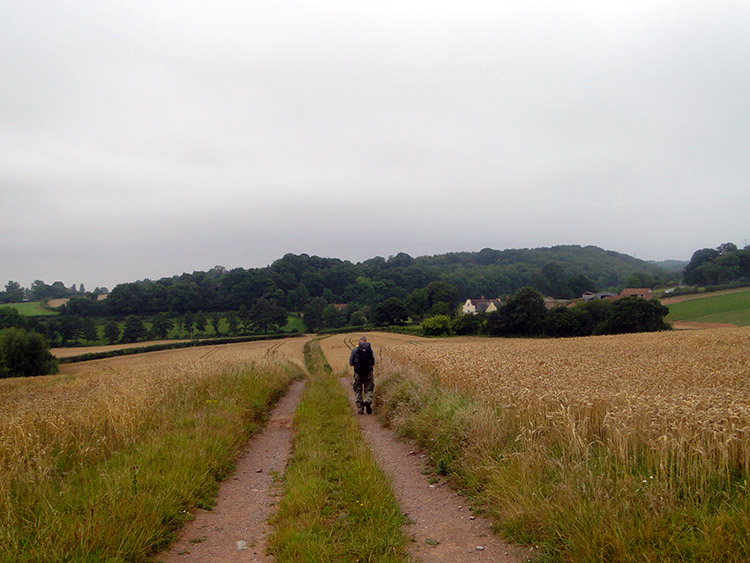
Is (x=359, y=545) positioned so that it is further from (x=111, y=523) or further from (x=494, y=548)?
(x=111, y=523)

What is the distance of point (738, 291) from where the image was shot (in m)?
72.2

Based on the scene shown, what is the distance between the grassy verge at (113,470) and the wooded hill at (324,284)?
3543 inches

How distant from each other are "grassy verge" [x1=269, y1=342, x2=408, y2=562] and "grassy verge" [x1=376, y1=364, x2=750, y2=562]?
47.1 inches

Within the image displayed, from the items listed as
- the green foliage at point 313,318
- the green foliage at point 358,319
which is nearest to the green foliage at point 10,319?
the green foliage at point 313,318

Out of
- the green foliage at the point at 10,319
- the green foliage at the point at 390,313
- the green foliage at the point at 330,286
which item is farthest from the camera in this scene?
the green foliage at the point at 330,286

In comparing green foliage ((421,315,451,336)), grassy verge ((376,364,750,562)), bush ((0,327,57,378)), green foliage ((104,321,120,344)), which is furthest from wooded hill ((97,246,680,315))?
grassy verge ((376,364,750,562))

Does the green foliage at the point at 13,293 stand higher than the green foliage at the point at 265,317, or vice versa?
the green foliage at the point at 13,293

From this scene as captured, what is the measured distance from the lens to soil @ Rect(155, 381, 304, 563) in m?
4.23

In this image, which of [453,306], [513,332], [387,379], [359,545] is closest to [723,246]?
[453,306]

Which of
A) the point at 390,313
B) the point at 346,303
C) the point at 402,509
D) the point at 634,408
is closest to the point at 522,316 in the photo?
the point at 390,313

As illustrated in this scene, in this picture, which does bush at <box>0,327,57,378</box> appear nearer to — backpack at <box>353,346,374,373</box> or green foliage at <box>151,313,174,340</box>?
green foliage at <box>151,313,174,340</box>

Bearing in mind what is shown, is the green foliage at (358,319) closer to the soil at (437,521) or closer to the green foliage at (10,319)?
the green foliage at (10,319)

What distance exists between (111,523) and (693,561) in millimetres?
4944

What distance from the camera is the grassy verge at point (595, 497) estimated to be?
3412mm
